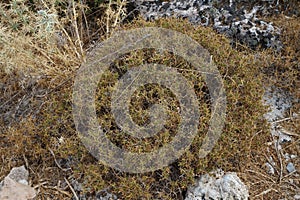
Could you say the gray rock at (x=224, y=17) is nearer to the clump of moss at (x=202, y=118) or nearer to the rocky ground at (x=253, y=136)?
the rocky ground at (x=253, y=136)

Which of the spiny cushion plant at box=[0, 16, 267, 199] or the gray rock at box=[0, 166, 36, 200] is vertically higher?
the spiny cushion plant at box=[0, 16, 267, 199]

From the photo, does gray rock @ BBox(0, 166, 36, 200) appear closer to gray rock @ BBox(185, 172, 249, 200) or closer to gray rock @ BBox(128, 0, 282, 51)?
gray rock @ BBox(185, 172, 249, 200)

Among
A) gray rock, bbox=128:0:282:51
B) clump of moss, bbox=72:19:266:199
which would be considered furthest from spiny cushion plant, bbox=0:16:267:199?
gray rock, bbox=128:0:282:51

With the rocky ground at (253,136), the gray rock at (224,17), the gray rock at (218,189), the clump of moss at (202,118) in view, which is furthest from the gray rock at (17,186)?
the gray rock at (224,17)

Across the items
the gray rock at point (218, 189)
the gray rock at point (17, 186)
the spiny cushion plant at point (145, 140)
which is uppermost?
the spiny cushion plant at point (145, 140)

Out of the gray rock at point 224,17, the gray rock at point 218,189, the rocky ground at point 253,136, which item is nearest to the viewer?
the gray rock at point 218,189

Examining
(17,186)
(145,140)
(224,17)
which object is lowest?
(17,186)

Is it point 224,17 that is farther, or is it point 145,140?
point 224,17

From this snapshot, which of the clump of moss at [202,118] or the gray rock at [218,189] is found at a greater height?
the clump of moss at [202,118]

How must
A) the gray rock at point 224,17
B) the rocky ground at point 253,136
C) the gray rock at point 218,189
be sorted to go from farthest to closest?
1. the gray rock at point 224,17
2. the rocky ground at point 253,136
3. the gray rock at point 218,189

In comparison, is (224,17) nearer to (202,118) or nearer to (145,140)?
(202,118)

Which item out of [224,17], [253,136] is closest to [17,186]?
[253,136]

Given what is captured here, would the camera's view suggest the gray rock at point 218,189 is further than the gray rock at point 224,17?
No
